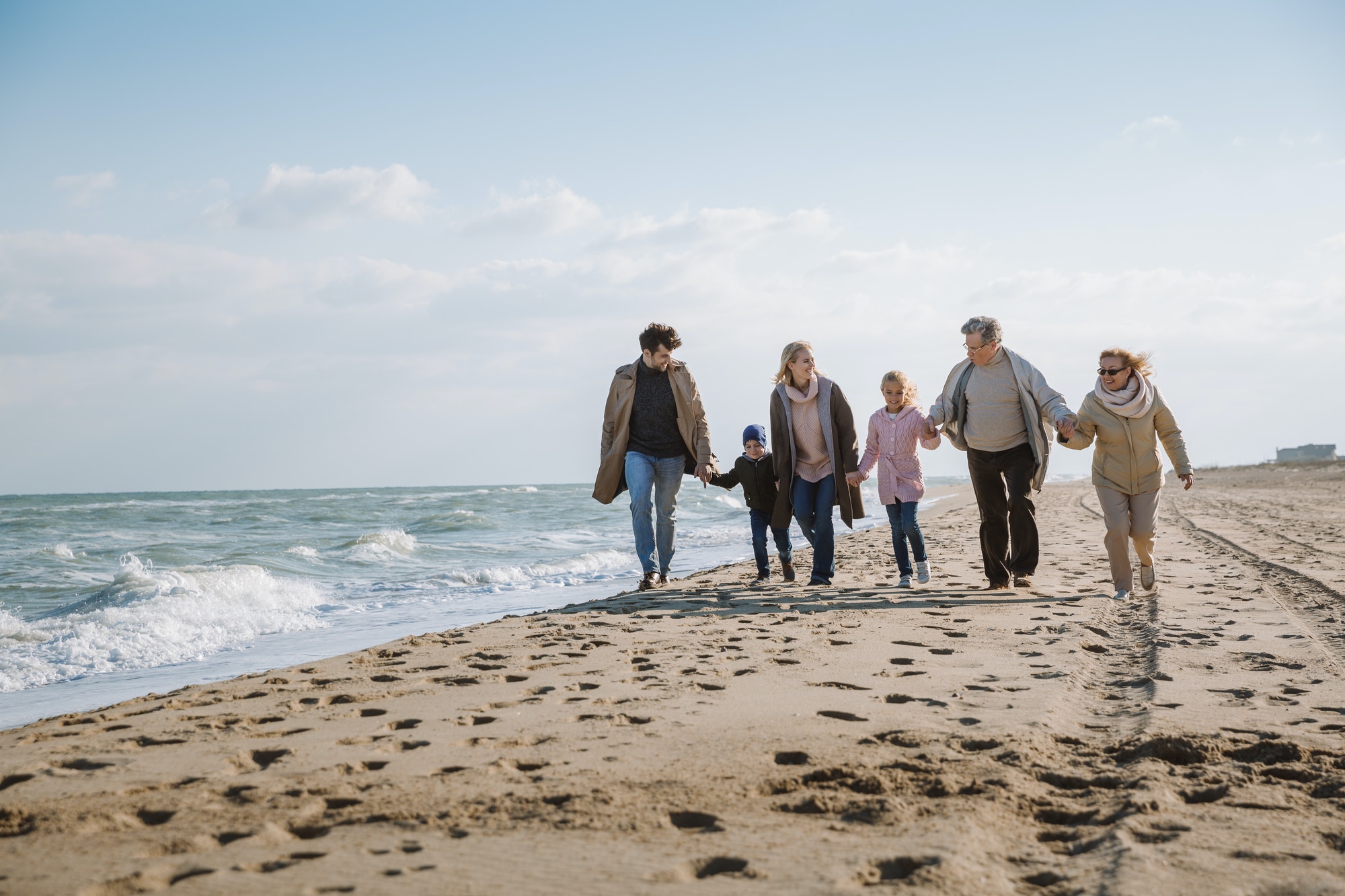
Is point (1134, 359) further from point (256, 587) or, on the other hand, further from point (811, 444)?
point (256, 587)

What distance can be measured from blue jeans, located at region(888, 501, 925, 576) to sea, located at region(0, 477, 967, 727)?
9.44ft

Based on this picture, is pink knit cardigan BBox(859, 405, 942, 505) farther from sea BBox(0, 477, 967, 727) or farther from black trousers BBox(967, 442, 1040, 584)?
sea BBox(0, 477, 967, 727)

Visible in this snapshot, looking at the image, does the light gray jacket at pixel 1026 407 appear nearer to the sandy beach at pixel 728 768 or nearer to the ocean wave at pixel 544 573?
the sandy beach at pixel 728 768

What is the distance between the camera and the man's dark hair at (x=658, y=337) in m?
6.97

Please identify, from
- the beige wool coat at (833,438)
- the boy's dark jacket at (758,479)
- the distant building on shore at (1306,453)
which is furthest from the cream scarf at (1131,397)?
the distant building on shore at (1306,453)

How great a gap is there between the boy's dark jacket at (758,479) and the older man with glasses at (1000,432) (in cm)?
135

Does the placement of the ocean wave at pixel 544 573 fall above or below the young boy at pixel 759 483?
below

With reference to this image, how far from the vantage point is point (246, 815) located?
233 cm

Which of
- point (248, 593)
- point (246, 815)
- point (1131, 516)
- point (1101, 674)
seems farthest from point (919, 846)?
→ point (248, 593)

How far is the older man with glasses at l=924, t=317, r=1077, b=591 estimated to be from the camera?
6309 millimetres

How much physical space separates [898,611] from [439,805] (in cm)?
401

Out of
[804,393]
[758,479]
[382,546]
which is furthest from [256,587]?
[804,393]

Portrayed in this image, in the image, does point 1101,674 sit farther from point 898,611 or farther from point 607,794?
point 607,794

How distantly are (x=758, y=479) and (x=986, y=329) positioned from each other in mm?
2108
